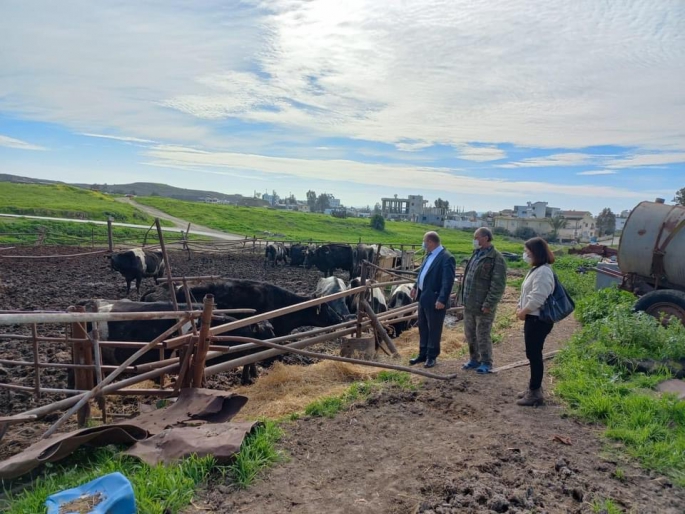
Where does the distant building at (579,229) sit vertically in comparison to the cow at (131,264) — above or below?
above

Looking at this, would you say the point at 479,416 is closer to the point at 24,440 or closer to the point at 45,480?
the point at 45,480

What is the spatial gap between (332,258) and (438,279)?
17499 millimetres

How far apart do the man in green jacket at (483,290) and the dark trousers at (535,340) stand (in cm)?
92

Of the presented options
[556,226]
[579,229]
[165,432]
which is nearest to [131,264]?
[165,432]

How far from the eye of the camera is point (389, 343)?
862 centimetres

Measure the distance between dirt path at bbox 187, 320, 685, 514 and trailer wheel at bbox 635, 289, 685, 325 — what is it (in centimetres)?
434

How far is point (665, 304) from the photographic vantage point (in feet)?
27.9

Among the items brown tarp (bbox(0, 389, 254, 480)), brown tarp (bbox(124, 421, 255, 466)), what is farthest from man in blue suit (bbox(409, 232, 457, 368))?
brown tarp (bbox(124, 421, 255, 466))

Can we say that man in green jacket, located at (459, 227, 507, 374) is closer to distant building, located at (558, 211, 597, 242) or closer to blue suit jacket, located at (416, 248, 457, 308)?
blue suit jacket, located at (416, 248, 457, 308)

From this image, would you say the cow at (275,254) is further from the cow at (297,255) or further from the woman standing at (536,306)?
the woman standing at (536,306)

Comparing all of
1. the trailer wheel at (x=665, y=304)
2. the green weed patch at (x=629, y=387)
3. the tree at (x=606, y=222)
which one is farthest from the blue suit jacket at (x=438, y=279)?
the tree at (x=606, y=222)

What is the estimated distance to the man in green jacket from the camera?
6406 mm

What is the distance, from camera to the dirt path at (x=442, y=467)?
132 inches

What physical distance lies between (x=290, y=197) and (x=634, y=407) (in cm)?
17163
